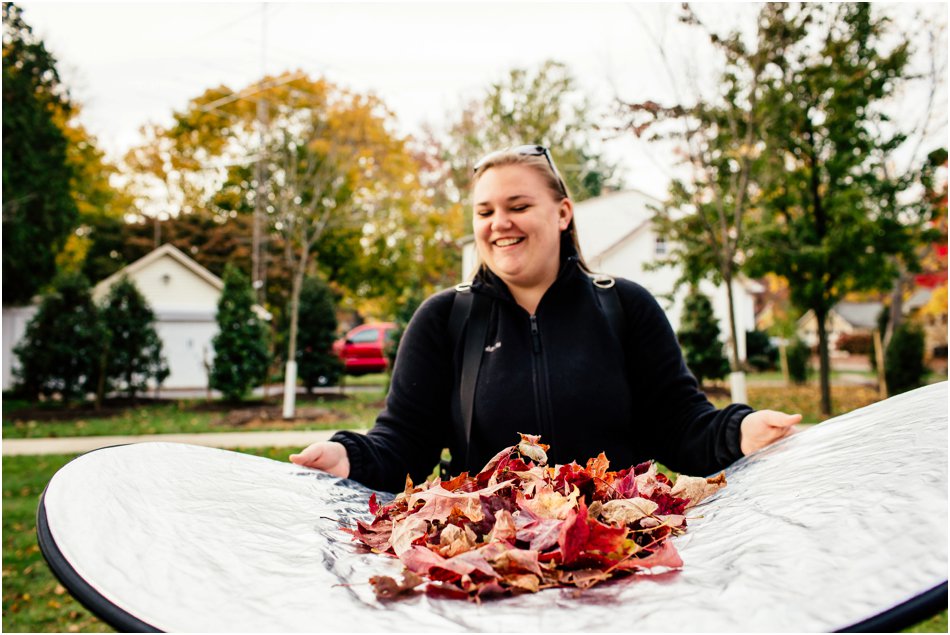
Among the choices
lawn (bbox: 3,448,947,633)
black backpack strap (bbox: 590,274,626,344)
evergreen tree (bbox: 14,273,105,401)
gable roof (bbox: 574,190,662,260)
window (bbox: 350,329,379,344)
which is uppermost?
gable roof (bbox: 574,190,662,260)

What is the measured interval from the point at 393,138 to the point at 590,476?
1637 centimetres

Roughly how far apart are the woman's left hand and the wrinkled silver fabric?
0.26m

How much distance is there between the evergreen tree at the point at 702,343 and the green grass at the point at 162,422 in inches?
340

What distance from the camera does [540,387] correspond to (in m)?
1.91

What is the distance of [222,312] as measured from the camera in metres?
14.3

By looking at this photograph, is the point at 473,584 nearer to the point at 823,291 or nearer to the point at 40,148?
the point at 823,291

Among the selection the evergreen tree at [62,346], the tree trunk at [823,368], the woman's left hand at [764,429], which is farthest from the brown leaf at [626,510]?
the evergreen tree at [62,346]

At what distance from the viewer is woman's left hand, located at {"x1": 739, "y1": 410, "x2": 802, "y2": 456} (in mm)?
1582

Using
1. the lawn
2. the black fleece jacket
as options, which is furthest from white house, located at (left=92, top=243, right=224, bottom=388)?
the black fleece jacket

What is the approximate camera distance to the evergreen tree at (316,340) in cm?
1602

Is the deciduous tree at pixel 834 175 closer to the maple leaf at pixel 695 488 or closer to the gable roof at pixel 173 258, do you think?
the maple leaf at pixel 695 488

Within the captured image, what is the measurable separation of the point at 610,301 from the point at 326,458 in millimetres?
977

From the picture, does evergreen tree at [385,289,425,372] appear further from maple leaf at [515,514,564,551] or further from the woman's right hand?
maple leaf at [515,514,564,551]

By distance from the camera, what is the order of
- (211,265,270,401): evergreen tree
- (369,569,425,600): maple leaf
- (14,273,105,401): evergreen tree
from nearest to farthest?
(369,569,425,600): maple leaf < (14,273,105,401): evergreen tree < (211,265,270,401): evergreen tree
